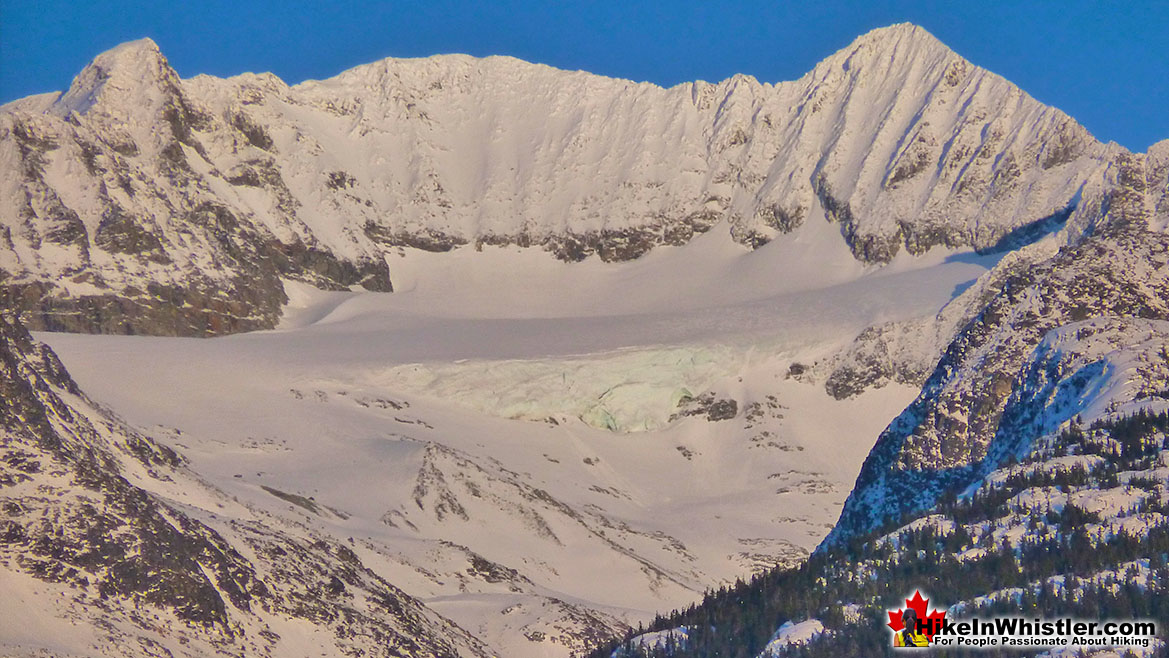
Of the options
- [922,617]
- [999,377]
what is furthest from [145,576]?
[922,617]

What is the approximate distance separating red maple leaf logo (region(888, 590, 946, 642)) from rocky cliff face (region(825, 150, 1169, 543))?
82.6ft

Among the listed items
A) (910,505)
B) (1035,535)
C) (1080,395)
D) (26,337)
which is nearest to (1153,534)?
→ (1035,535)

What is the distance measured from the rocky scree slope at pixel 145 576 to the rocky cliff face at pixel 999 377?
29.5 m

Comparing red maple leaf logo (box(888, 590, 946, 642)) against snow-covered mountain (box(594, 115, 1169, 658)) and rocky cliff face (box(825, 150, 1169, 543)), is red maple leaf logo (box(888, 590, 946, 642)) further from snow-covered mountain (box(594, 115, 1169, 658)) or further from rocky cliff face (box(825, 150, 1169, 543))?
A: rocky cliff face (box(825, 150, 1169, 543))

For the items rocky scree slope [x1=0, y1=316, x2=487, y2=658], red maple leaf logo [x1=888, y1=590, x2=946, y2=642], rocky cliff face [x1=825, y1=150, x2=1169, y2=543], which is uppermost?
rocky cliff face [x1=825, y1=150, x2=1169, y2=543]

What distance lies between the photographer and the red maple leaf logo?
60.7 meters

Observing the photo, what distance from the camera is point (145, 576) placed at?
93.8 metres

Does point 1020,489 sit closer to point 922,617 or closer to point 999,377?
point 922,617

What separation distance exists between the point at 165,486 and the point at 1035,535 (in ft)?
261

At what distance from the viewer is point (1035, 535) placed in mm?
69938

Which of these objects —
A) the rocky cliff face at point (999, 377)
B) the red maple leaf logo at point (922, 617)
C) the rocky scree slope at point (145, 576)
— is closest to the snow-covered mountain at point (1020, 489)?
the rocky cliff face at point (999, 377)

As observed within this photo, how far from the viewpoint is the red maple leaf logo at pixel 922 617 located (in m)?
60.7

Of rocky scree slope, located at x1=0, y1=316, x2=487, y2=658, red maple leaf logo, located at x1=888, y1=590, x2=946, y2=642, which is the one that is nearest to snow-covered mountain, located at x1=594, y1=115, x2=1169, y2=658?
red maple leaf logo, located at x1=888, y1=590, x2=946, y2=642

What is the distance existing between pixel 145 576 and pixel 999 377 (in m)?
43.1
